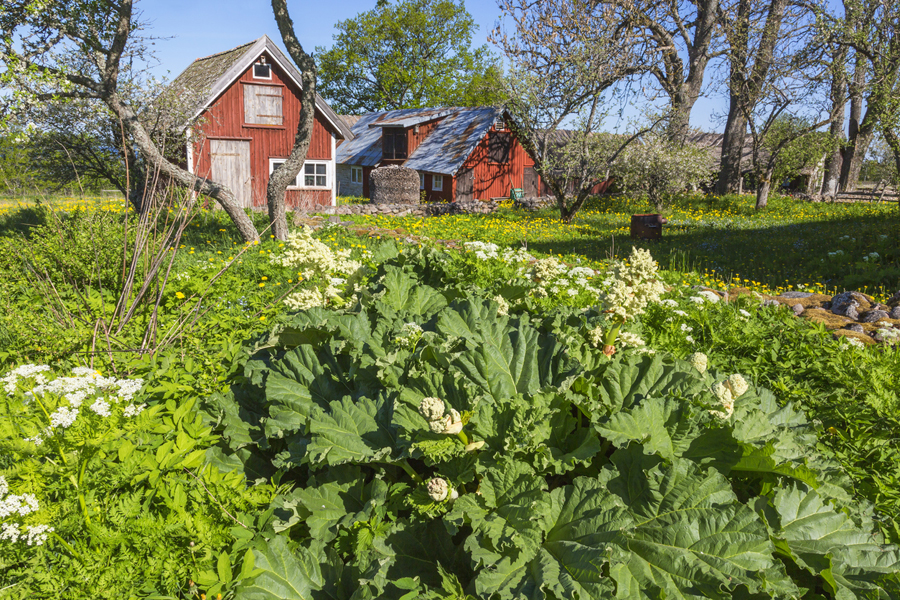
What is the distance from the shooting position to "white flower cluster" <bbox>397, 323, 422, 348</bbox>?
2.43 meters

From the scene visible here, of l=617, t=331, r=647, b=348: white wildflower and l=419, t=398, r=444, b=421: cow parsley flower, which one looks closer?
l=419, t=398, r=444, b=421: cow parsley flower

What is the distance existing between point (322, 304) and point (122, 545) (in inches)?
63.5

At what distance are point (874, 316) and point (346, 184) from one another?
94.1 ft

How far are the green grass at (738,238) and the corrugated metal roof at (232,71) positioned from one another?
7.23 meters

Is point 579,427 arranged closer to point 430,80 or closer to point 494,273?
point 494,273

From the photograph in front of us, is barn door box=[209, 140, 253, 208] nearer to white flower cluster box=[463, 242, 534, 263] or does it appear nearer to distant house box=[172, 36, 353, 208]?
distant house box=[172, 36, 353, 208]

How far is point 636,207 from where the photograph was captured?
70.9 feet

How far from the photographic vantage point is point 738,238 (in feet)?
42.5

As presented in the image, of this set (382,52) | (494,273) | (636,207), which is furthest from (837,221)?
(382,52)

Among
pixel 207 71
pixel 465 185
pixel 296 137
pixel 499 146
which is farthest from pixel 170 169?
pixel 499 146

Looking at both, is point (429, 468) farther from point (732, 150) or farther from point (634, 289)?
point (732, 150)

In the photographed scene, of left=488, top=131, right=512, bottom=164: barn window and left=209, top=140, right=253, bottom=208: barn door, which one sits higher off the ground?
left=488, top=131, right=512, bottom=164: barn window

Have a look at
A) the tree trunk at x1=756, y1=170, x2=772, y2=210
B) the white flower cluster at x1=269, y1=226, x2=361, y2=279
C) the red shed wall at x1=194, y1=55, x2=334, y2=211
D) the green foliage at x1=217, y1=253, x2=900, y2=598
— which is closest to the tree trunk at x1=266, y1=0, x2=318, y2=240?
the white flower cluster at x1=269, y1=226, x2=361, y2=279

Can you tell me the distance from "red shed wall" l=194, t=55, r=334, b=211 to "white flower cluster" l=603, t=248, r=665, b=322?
60.3ft
